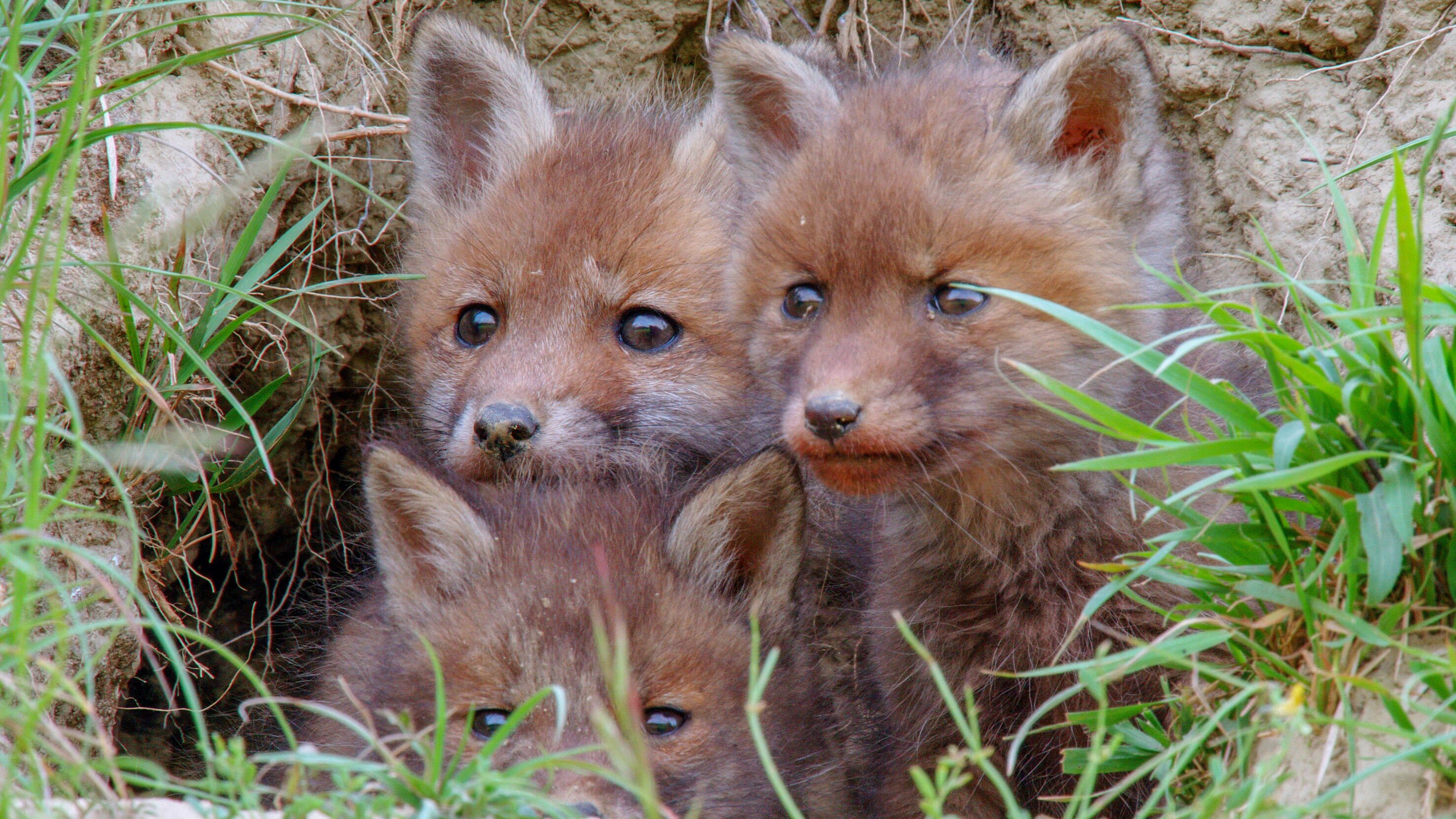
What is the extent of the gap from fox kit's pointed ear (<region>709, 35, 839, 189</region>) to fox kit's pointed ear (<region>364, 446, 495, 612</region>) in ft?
3.56

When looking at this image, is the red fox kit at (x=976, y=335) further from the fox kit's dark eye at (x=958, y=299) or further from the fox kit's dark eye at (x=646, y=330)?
the fox kit's dark eye at (x=646, y=330)

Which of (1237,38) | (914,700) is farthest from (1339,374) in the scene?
(1237,38)

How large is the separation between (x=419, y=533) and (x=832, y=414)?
3.60 ft

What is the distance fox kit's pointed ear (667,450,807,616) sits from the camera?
2785 millimetres

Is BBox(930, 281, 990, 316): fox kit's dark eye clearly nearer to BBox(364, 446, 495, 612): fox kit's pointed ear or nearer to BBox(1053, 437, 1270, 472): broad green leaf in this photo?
BBox(1053, 437, 1270, 472): broad green leaf

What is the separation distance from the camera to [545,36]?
15.6 feet

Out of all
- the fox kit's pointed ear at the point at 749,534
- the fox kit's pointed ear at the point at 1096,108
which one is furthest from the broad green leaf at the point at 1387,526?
the fox kit's pointed ear at the point at 749,534

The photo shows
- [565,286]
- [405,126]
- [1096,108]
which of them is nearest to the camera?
[1096,108]

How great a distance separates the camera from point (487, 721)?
8.67ft

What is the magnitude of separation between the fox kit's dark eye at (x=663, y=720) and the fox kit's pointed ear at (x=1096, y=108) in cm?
142

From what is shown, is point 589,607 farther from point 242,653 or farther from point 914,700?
point 242,653

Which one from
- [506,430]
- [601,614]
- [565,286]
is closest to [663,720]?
[601,614]

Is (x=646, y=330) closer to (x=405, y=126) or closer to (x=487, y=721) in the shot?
(x=405, y=126)

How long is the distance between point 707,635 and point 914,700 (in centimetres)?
52
